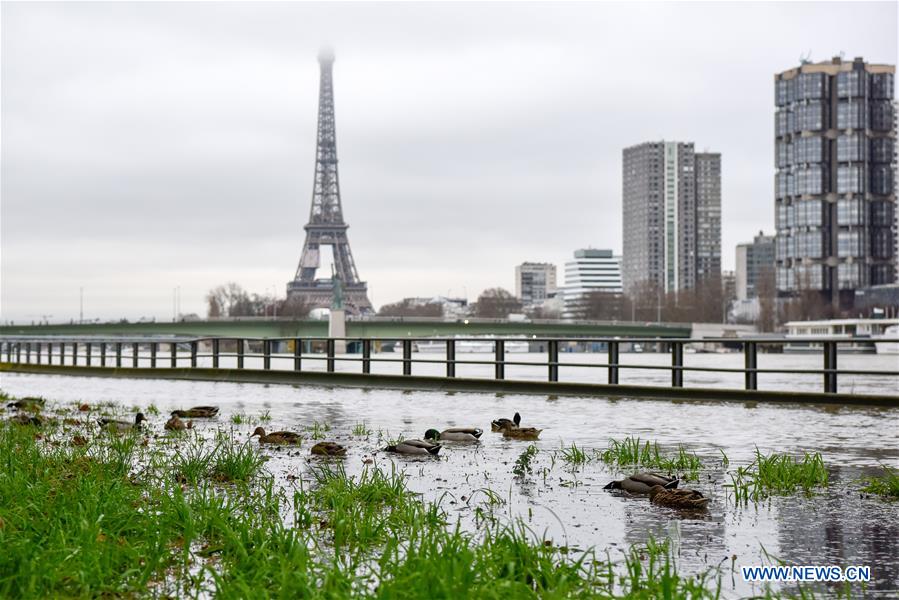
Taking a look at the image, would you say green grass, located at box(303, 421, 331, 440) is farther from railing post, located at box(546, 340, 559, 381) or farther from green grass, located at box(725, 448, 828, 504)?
railing post, located at box(546, 340, 559, 381)

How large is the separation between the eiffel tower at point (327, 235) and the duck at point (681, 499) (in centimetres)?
12535

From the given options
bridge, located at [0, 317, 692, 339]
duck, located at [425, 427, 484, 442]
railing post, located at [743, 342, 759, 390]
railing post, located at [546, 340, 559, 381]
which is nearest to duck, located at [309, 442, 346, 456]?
duck, located at [425, 427, 484, 442]

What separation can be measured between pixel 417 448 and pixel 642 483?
3.14m

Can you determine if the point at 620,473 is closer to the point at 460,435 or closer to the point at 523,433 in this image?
the point at 460,435

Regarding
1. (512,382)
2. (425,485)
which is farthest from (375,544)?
(512,382)

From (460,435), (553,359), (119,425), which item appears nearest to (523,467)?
(460,435)

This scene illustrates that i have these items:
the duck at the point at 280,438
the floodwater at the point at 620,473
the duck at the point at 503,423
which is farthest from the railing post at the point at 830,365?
the duck at the point at 280,438

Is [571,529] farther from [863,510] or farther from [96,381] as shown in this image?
[96,381]

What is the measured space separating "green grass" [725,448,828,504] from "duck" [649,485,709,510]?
1.68ft

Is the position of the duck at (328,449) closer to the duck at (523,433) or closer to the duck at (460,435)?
Result: the duck at (460,435)

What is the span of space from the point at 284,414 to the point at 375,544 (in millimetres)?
11578

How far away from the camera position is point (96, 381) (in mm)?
34219

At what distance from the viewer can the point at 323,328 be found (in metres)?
115

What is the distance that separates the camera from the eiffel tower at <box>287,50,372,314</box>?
137500 mm
